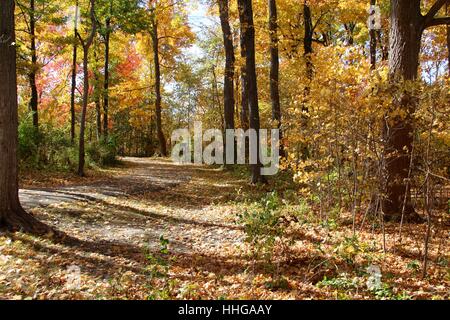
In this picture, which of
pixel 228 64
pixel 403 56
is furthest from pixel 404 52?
pixel 228 64

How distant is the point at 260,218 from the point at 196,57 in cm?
2421

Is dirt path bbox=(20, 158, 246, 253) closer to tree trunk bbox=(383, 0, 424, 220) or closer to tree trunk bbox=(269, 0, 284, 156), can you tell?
tree trunk bbox=(269, 0, 284, 156)

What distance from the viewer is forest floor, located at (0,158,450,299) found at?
15.3 ft

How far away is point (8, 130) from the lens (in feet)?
21.1

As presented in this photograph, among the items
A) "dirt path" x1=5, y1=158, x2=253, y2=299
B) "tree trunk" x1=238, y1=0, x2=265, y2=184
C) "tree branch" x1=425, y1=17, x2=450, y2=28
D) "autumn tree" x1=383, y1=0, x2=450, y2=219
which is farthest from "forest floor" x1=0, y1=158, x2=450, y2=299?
"tree branch" x1=425, y1=17, x2=450, y2=28

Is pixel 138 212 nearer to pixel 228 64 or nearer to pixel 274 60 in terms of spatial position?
pixel 274 60

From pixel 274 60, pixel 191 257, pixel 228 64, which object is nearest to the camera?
pixel 191 257

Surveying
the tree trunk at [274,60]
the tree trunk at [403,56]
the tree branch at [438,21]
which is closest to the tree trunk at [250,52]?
the tree trunk at [274,60]

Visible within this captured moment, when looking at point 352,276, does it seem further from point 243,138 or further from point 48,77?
point 48,77

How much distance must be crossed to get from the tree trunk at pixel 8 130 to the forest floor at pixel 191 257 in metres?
0.40

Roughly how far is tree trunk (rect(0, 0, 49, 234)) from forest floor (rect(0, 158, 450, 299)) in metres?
0.40

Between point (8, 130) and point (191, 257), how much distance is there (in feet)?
12.4

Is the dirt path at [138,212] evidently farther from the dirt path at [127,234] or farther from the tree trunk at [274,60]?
the tree trunk at [274,60]

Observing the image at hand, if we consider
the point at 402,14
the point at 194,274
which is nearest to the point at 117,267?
the point at 194,274
